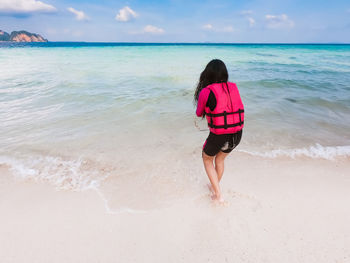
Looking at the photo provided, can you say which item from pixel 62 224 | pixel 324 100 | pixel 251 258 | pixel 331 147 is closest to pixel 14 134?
pixel 62 224

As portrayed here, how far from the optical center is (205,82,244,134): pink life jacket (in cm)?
239

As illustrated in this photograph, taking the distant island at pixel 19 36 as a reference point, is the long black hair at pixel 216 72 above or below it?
below

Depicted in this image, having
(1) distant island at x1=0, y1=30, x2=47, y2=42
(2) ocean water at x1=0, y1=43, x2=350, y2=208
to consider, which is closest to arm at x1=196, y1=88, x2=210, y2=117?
(2) ocean water at x1=0, y1=43, x2=350, y2=208

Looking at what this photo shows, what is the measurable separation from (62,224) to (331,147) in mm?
5581

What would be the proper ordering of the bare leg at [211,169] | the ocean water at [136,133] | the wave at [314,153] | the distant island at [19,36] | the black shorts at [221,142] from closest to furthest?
1. the black shorts at [221,142]
2. the bare leg at [211,169]
3. the ocean water at [136,133]
4. the wave at [314,153]
5. the distant island at [19,36]

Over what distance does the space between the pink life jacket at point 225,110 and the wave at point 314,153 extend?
7.44 ft

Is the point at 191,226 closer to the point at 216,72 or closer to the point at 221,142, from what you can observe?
the point at 221,142

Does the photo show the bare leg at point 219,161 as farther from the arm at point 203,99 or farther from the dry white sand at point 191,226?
the arm at point 203,99

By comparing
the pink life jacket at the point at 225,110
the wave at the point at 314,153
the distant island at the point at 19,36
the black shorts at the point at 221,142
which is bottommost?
the wave at the point at 314,153

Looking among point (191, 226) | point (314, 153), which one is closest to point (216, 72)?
point (191, 226)

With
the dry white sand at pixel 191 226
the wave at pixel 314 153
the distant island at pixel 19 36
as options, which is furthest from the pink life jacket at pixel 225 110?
the distant island at pixel 19 36

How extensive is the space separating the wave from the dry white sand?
2.91ft

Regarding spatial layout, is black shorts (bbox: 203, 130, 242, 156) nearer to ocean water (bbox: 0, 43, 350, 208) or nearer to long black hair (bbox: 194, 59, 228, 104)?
long black hair (bbox: 194, 59, 228, 104)

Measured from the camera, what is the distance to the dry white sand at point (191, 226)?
7.67ft
